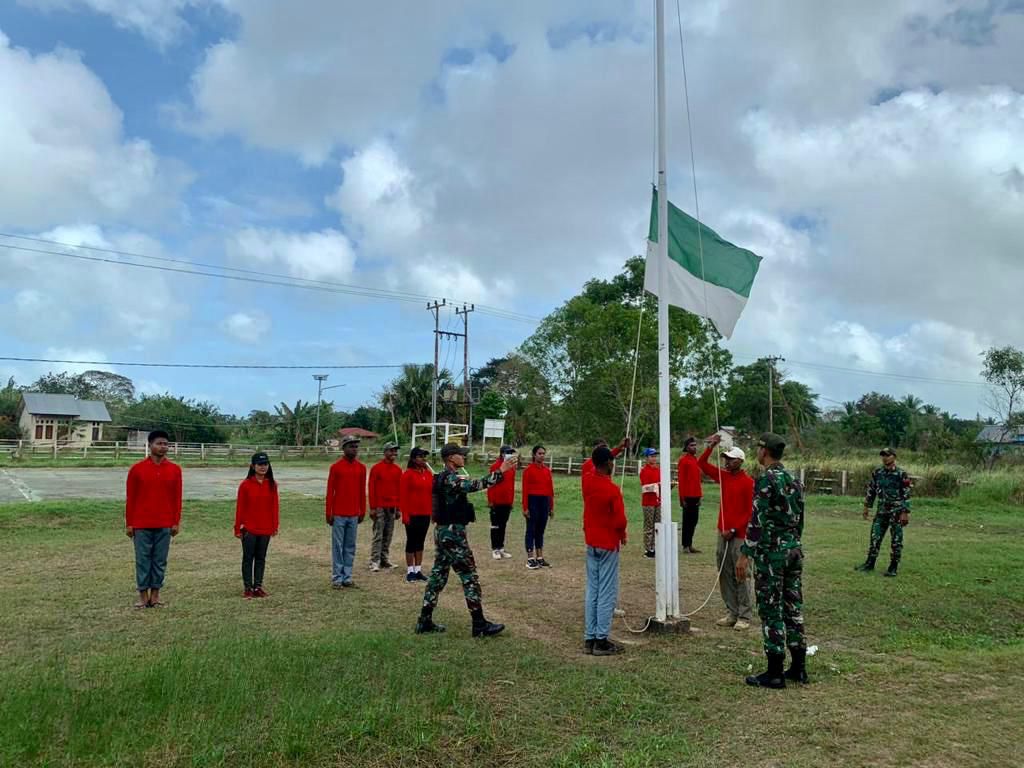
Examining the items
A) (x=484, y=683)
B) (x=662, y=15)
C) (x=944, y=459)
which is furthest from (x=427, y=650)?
(x=944, y=459)

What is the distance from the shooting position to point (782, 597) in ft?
18.3

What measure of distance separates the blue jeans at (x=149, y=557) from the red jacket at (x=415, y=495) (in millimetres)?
3074

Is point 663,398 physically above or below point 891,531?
above

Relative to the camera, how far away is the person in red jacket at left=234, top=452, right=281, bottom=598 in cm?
847

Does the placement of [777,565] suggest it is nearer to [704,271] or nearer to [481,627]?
[481,627]

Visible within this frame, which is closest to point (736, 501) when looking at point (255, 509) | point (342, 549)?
point (342, 549)

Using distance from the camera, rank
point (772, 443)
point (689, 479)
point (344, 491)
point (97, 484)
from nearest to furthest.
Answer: point (772, 443), point (344, 491), point (689, 479), point (97, 484)

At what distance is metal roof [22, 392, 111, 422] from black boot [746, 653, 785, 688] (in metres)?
64.7

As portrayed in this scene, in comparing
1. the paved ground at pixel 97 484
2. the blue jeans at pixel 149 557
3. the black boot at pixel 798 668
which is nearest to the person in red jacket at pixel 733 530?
the black boot at pixel 798 668

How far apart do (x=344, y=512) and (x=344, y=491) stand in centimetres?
27

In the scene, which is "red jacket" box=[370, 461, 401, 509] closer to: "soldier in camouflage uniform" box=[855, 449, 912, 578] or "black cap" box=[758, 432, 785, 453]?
"black cap" box=[758, 432, 785, 453]

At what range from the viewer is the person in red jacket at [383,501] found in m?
10.5

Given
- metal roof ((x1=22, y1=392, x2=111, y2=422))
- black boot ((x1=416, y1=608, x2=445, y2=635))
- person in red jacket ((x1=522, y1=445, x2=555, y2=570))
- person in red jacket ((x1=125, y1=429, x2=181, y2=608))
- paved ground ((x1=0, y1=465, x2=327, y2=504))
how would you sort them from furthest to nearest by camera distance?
1. metal roof ((x1=22, y1=392, x2=111, y2=422))
2. paved ground ((x1=0, y1=465, x2=327, y2=504))
3. person in red jacket ((x1=522, y1=445, x2=555, y2=570))
4. person in red jacket ((x1=125, y1=429, x2=181, y2=608))
5. black boot ((x1=416, y1=608, x2=445, y2=635))

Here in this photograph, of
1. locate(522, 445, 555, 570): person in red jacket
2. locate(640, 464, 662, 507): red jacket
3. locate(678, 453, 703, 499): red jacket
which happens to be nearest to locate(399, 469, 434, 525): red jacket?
locate(522, 445, 555, 570): person in red jacket
